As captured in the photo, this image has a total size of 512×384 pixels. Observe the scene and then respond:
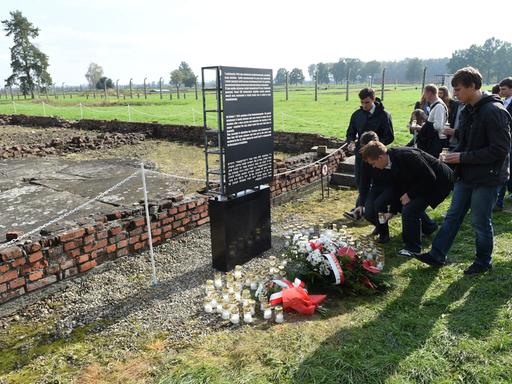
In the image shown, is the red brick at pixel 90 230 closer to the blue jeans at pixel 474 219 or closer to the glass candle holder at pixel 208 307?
the glass candle holder at pixel 208 307

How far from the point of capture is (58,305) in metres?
3.87

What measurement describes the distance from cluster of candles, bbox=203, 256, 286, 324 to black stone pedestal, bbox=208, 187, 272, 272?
0.23m

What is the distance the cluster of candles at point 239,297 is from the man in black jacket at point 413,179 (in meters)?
1.49

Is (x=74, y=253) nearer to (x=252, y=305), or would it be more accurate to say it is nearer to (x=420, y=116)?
(x=252, y=305)

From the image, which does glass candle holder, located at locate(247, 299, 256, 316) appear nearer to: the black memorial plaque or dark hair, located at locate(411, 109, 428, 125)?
the black memorial plaque

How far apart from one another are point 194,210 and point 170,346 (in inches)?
102

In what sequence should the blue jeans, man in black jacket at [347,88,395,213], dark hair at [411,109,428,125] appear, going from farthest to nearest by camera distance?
dark hair at [411,109,428,125]
man in black jacket at [347,88,395,213]
the blue jeans

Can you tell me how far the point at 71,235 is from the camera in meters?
4.18

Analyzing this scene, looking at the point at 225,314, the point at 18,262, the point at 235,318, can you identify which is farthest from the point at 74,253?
the point at 235,318

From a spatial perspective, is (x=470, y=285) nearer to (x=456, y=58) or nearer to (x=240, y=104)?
(x=240, y=104)

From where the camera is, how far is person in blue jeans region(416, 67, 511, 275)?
11.7 ft

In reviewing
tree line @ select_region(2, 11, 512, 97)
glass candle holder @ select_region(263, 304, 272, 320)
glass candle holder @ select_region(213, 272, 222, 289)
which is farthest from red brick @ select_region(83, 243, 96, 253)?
tree line @ select_region(2, 11, 512, 97)

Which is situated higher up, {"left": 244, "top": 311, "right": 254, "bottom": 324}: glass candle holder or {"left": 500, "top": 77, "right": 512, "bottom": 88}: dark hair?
{"left": 500, "top": 77, "right": 512, "bottom": 88}: dark hair

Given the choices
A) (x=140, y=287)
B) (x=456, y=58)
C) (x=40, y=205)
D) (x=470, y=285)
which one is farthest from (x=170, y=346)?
(x=456, y=58)
